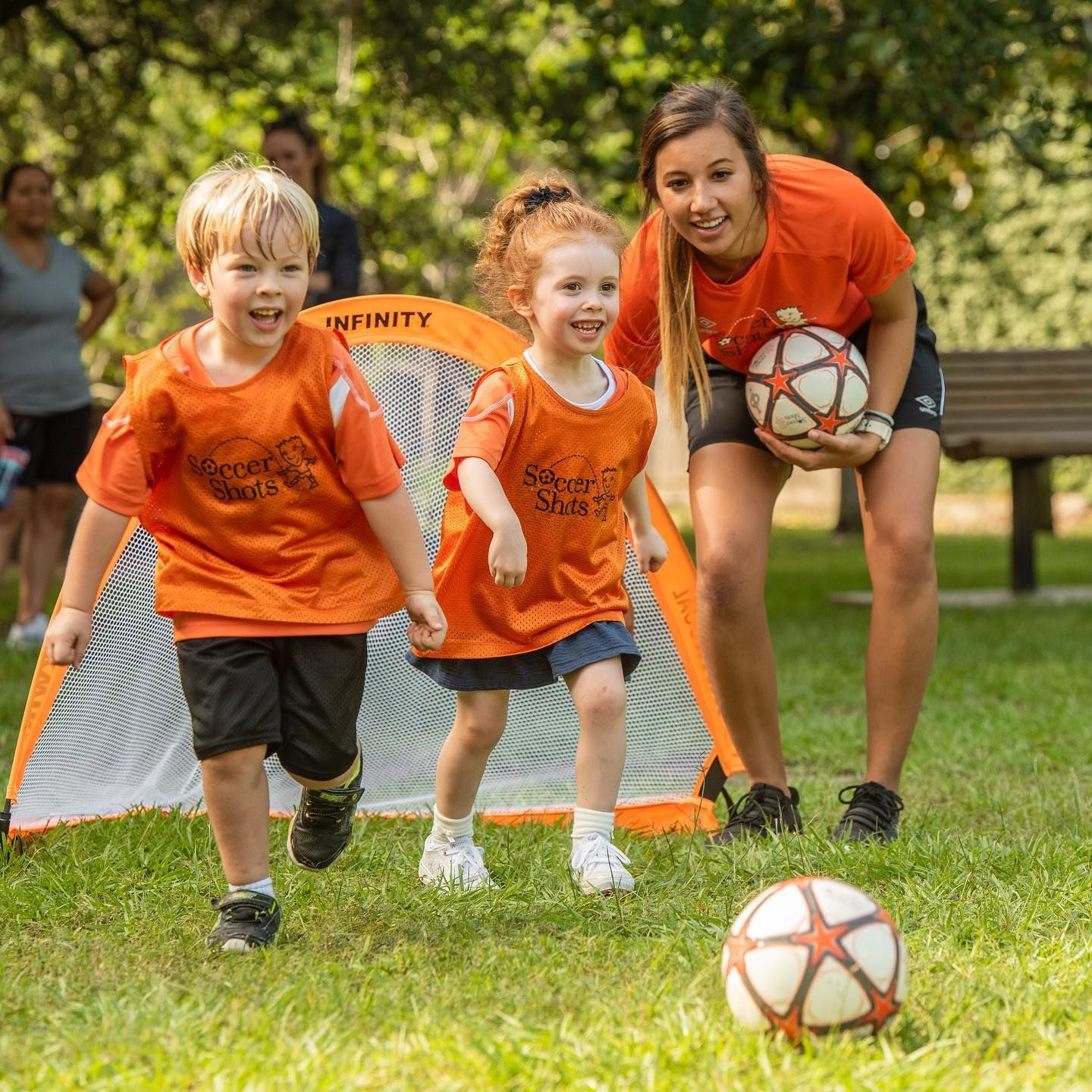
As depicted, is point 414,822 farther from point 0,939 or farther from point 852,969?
point 852,969

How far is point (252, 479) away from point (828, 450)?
56.1 inches

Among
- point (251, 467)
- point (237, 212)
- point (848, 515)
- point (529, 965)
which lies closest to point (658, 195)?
point (237, 212)

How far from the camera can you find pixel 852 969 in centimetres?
223

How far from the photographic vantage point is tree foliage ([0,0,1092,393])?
22.3 ft

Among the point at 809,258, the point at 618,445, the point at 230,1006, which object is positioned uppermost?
the point at 809,258

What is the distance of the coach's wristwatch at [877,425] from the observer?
354cm

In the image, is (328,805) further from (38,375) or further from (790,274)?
(38,375)

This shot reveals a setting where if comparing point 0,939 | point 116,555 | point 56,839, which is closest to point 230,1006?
point 0,939

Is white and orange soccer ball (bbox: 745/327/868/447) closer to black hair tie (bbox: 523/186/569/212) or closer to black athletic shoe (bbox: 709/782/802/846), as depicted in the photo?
black hair tie (bbox: 523/186/569/212)

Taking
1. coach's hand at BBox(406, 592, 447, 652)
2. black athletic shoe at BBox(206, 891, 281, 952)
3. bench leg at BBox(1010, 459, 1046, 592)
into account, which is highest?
coach's hand at BBox(406, 592, 447, 652)

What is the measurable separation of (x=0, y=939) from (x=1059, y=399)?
25.2ft

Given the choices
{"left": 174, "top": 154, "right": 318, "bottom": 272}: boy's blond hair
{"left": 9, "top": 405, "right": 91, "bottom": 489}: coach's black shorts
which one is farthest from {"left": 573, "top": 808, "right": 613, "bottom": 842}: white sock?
{"left": 9, "top": 405, "right": 91, "bottom": 489}: coach's black shorts

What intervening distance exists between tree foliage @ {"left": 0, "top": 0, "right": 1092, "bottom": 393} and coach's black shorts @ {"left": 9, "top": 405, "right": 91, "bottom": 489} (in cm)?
252

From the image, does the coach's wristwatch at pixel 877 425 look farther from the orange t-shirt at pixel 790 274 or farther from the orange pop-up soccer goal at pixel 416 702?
the orange pop-up soccer goal at pixel 416 702
